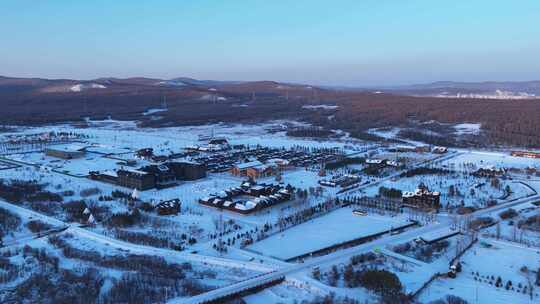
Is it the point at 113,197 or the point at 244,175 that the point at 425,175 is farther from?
the point at 113,197

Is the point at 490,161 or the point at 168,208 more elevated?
the point at 490,161

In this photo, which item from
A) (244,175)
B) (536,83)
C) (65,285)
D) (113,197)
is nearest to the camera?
(65,285)

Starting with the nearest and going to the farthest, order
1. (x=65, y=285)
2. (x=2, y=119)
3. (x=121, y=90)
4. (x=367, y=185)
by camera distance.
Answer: (x=65, y=285), (x=367, y=185), (x=2, y=119), (x=121, y=90)

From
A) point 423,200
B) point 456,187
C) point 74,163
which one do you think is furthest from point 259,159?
point 423,200

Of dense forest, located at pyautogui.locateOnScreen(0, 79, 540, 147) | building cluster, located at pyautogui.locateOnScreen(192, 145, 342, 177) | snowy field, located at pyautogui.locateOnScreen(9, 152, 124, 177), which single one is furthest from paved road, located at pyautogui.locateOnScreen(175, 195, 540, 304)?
dense forest, located at pyautogui.locateOnScreen(0, 79, 540, 147)

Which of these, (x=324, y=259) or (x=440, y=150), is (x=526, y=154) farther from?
(x=324, y=259)

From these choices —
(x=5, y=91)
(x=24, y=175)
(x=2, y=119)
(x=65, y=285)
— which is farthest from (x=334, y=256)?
(x=5, y=91)
